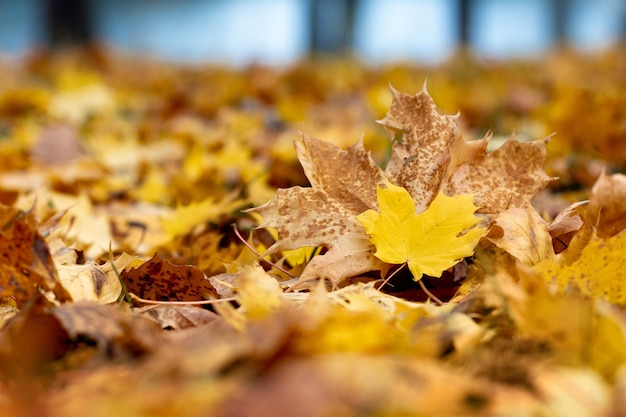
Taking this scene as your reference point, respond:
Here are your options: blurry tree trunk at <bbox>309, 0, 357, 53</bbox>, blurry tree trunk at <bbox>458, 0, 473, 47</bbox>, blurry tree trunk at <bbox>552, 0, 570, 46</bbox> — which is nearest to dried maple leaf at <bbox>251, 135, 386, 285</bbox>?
blurry tree trunk at <bbox>309, 0, 357, 53</bbox>

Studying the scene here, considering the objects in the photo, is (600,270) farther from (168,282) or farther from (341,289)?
(168,282)

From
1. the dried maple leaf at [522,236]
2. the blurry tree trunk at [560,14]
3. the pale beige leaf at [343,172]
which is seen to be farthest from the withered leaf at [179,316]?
the blurry tree trunk at [560,14]

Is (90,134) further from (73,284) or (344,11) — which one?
(344,11)

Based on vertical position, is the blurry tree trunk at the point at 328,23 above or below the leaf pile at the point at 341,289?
below

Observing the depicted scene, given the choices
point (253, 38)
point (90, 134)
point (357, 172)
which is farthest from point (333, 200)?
point (253, 38)

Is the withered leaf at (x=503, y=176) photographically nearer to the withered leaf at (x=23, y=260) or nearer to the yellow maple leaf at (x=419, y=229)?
the yellow maple leaf at (x=419, y=229)

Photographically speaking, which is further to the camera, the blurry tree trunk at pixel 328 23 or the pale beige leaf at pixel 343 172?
the blurry tree trunk at pixel 328 23

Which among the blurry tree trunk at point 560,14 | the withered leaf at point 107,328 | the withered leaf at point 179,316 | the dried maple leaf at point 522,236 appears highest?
the withered leaf at point 107,328
